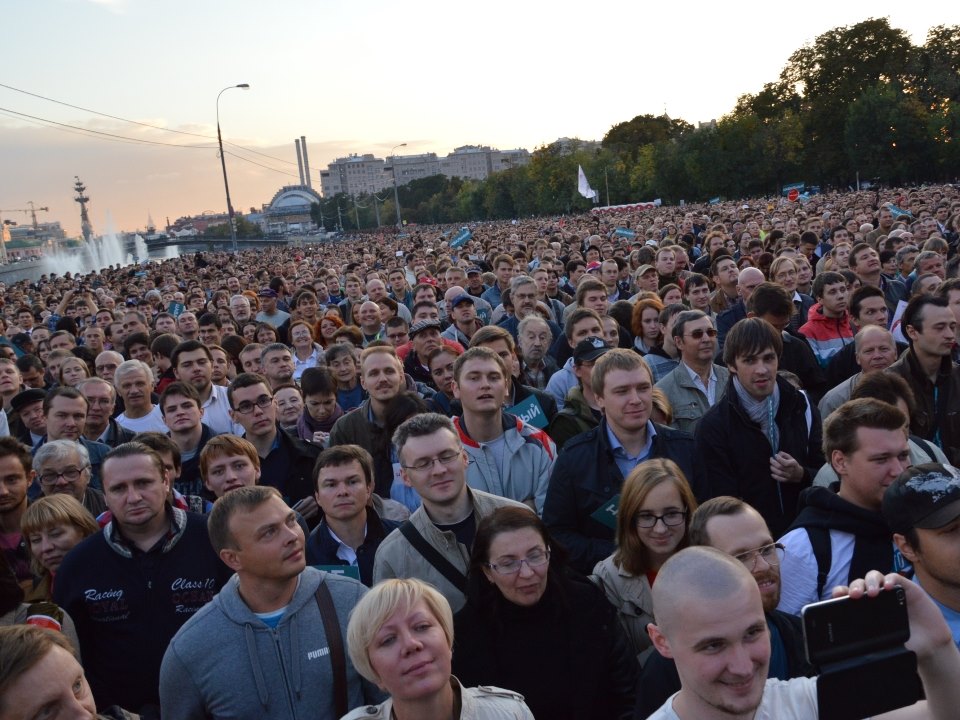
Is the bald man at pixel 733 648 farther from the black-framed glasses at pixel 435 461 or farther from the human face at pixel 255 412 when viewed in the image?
the human face at pixel 255 412

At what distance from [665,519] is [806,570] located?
0.56 m

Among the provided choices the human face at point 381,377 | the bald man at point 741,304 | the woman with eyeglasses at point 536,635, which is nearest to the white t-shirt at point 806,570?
the woman with eyeglasses at point 536,635

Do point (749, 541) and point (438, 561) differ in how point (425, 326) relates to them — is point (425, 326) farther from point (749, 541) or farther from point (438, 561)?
point (749, 541)

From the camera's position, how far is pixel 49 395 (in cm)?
609

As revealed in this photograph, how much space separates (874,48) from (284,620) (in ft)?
268

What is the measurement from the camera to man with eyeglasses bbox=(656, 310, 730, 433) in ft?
18.0

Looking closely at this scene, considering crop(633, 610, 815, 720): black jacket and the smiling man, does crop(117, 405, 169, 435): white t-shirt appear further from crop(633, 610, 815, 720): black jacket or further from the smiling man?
crop(633, 610, 815, 720): black jacket

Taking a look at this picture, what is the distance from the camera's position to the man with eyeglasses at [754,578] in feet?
8.93

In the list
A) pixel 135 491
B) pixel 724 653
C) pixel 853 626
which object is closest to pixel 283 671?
pixel 135 491

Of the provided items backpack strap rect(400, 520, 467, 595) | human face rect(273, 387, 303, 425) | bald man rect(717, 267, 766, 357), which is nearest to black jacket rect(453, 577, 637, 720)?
backpack strap rect(400, 520, 467, 595)

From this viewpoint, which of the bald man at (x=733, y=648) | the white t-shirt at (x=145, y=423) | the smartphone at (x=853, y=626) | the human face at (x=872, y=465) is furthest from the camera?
the white t-shirt at (x=145, y=423)

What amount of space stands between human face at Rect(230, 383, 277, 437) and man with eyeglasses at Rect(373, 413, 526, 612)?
A: 1.95 m

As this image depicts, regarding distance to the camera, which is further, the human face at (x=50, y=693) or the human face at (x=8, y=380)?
the human face at (x=8, y=380)

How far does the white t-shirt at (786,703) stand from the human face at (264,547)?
153cm
